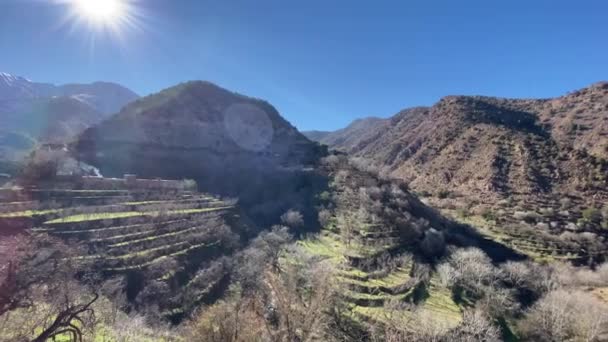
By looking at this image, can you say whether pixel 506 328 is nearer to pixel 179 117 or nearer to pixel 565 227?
pixel 565 227

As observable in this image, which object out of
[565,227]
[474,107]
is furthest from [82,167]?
[474,107]

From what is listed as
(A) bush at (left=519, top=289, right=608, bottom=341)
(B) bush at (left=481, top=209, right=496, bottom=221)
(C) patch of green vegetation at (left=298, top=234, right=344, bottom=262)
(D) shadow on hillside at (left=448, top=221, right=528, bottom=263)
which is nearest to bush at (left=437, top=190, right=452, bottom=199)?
(B) bush at (left=481, top=209, right=496, bottom=221)

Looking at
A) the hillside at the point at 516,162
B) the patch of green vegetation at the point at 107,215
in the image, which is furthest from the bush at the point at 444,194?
the patch of green vegetation at the point at 107,215

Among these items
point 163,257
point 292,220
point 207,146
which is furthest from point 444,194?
point 163,257

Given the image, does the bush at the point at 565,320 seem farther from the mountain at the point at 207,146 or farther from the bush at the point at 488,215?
the mountain at the point at 207,146

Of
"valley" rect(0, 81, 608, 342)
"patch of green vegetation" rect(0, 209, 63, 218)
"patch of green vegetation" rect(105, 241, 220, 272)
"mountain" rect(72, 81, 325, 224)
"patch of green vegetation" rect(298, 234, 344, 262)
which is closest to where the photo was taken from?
"valley" rect(0, 81, 608, 342)

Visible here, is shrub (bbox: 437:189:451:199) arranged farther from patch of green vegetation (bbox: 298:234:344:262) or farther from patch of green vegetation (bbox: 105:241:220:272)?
patch of green vegetation (bbox: 105:241:220:272)

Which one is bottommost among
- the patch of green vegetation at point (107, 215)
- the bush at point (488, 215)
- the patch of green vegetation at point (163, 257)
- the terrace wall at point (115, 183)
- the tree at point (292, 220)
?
the patch of green vegetation at point (163, 257)

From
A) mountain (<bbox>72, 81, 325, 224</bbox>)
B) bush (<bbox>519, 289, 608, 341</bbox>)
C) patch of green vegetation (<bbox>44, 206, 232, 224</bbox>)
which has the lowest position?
bush (<bbox>519, 289, 608, 341</bbox>)
